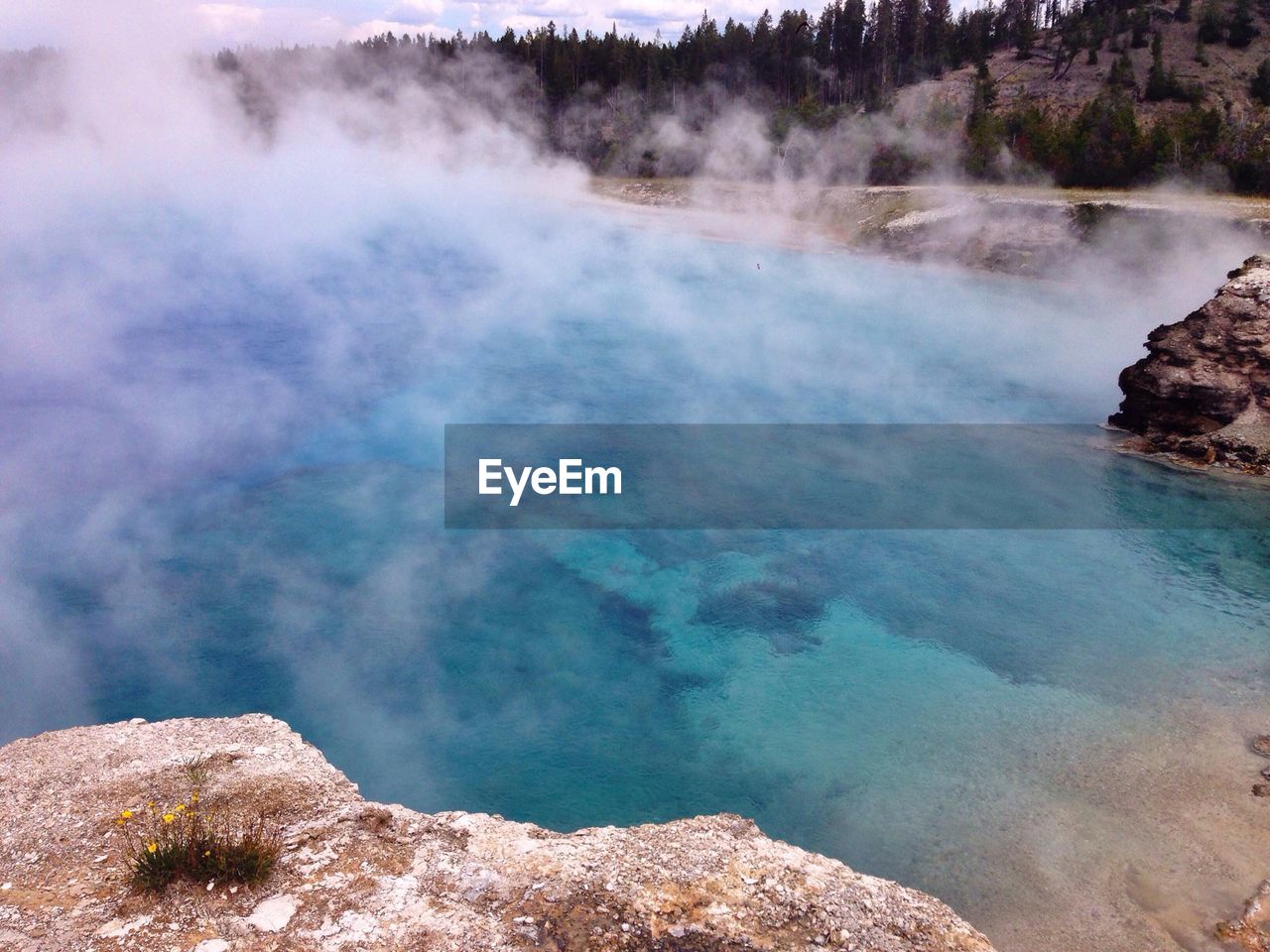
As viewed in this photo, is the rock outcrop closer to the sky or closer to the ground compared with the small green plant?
closer to the sky

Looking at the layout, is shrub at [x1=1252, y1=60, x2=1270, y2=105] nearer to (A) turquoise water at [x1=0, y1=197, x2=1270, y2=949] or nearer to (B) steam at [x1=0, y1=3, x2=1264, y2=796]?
(B) steam at [x1=0, y1=3, x2=1264, y2=796]

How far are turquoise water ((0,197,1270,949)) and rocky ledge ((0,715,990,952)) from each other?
180 centimetres

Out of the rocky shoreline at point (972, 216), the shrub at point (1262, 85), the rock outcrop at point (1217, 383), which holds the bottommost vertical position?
the rock outcrop at point (1217, 383)

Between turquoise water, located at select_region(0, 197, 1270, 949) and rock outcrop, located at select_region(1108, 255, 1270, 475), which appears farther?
rock outcrop, located at select_region(1108, 255, 1270, 475)

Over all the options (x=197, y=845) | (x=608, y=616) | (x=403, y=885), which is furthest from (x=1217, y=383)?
(x=197, y=845)

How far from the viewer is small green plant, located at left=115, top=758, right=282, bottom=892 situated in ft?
16.0

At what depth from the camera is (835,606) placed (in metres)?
10.5

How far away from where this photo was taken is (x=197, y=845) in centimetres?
496

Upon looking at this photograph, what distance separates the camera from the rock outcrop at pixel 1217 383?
14.7 metres

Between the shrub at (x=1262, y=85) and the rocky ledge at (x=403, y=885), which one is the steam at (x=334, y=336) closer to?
the rocky ledge at (x=403, y=885)

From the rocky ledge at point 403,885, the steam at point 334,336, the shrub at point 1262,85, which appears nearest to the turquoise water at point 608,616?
the steam at point 334,336

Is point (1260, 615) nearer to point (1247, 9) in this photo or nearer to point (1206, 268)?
point (1206, 268)

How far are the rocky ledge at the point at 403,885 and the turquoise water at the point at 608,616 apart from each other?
5.92 ft

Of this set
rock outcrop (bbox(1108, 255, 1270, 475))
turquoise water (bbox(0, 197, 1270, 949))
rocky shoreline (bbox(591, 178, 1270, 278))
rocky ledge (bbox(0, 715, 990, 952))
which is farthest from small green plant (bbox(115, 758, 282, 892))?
rocky shoreline (bbox(591, 178, 1270, 278))
